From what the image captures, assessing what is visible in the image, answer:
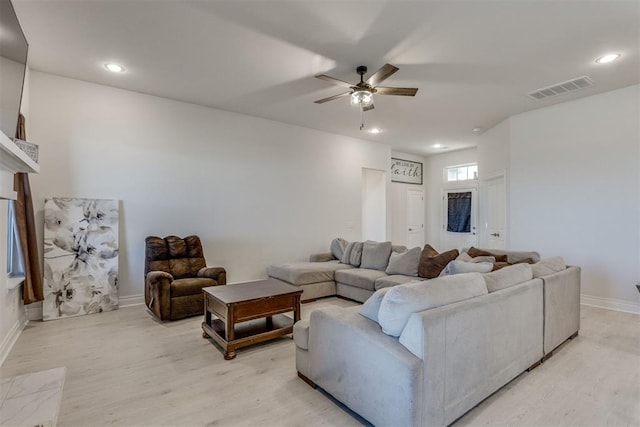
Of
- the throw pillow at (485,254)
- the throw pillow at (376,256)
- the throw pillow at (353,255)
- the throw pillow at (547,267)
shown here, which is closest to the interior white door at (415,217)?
the throw pillow at (353,255)

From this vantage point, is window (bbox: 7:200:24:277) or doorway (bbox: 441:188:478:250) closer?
window (bbox: 7:200:24:277)

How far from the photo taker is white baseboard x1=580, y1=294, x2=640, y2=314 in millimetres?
4195

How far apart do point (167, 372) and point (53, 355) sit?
3.96 feet

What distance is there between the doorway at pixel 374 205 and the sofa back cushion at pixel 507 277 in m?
4.87

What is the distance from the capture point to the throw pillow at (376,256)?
16.4 feet

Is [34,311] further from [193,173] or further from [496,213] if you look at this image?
[496,213]

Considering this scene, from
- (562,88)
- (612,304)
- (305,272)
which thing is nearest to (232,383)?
(305,272)

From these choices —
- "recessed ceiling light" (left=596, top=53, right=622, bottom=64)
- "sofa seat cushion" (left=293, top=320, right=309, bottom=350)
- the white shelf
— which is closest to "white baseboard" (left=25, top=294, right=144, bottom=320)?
the white shelf

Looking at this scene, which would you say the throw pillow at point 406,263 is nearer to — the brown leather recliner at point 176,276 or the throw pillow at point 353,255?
the throw pillow at point 353,255

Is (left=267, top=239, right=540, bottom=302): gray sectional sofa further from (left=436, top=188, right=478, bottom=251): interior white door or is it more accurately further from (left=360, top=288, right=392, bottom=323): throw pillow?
(left=436, top=188, right=478, bottom=251): interior white door

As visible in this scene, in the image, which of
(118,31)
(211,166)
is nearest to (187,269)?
(211,166)

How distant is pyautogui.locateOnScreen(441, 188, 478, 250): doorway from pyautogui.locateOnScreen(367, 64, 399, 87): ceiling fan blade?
5162 mm

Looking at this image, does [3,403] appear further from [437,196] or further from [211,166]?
[437,196]

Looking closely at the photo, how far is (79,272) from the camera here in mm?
4008
